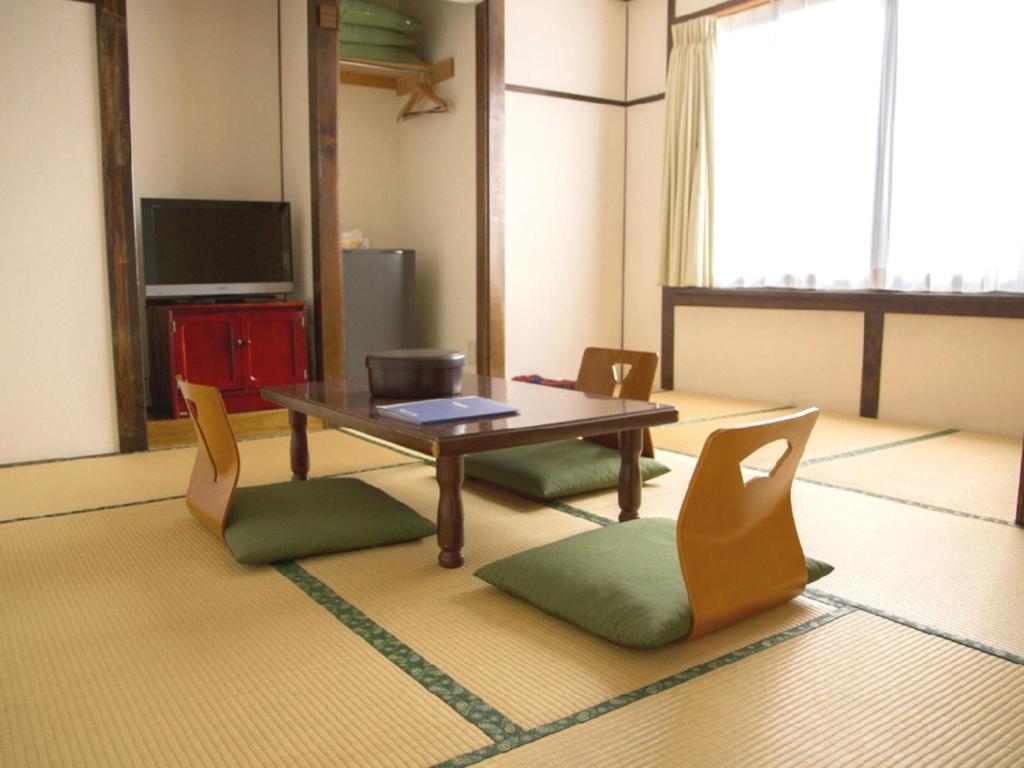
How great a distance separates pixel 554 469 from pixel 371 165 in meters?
3.58

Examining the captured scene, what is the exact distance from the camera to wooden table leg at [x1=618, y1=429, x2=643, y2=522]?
283 cm

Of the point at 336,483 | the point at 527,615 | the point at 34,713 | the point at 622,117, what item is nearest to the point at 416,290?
the point at 622,117

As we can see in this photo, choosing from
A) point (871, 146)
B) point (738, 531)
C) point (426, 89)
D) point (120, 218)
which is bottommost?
point (738, 531)

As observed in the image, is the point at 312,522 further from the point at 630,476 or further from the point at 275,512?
the point at 630,476

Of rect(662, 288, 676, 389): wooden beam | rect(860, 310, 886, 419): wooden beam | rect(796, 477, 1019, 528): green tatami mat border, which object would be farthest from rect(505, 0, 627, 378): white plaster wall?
rect(796, 477, 1019, 528): green tatami mat border

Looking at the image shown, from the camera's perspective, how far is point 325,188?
4633 millimetres

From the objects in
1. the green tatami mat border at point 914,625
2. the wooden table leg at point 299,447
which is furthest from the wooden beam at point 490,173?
the green tatami mat border at point 914,625

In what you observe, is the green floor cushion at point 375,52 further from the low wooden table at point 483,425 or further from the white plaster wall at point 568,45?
the low wooden table at point 483,425

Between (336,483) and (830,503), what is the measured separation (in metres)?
1.79

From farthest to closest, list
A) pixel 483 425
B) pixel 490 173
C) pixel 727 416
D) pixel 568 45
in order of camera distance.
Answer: pixel 568 45, pixel 490 173, pixel 727 416, pixel 483 425

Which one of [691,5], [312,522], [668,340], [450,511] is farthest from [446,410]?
[691,5]

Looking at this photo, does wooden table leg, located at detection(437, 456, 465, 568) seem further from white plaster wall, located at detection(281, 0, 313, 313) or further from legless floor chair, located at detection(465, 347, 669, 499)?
white plaster wall, located at detection(281, 0, 313, 313)

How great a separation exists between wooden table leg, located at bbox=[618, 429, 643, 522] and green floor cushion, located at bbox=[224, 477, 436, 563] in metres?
0.64

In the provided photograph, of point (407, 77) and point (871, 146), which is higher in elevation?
point (407, 77)
